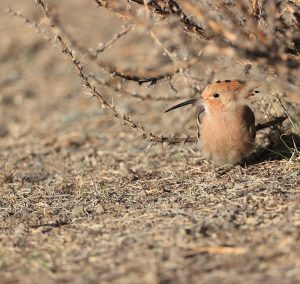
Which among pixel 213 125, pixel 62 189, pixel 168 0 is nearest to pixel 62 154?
pixel 62 189

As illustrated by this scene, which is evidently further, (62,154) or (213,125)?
(62,154)

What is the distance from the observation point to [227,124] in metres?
4.54

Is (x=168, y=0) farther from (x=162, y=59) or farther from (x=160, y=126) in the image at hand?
(x=162, y=59)

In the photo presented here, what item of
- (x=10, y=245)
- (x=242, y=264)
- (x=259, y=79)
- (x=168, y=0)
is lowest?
(x=242, y=264)

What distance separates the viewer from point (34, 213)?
4.10 m

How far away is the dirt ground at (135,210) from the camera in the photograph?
3021 millimetres

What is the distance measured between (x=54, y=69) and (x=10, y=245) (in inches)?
224

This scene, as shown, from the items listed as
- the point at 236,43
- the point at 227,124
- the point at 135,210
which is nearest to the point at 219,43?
the point at 236,43

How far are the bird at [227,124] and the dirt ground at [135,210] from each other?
145 mm

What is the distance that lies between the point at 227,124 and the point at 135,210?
100cm

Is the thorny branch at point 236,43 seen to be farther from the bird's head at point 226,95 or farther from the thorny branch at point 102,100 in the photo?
the bird's head at point 226,95

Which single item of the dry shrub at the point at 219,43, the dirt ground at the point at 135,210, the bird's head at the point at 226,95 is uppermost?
the dry shrub at the point at 219,43

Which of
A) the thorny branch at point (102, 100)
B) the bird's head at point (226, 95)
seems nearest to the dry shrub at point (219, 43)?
the thorny branch at point (102, 100)

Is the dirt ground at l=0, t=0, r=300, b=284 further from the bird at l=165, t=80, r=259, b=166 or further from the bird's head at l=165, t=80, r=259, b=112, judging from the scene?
the bird's head at l=165, t=80, r=259, b=112
